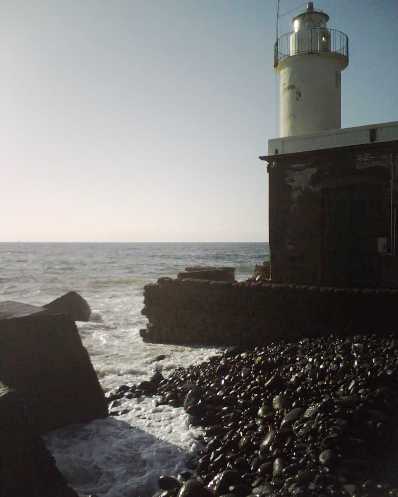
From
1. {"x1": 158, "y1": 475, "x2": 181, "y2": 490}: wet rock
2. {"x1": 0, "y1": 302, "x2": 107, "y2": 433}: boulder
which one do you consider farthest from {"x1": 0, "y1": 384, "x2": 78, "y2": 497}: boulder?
{"x1": 0, "y1": 302, "x2": 107, "y2": 433}: boulder

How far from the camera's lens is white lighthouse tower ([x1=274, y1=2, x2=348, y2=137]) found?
14891 mm

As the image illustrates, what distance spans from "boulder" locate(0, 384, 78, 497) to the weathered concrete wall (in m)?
8.91

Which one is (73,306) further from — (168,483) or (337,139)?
(168,483)

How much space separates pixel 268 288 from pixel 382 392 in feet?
15.0

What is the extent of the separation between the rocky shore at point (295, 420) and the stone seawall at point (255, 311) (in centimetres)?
72

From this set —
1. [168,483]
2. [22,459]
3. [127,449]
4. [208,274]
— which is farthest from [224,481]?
[208,274]

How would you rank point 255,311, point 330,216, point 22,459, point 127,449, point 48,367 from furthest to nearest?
point 330,216 < point 255,311 < point 48,367 < point 127,449 < point 22,459

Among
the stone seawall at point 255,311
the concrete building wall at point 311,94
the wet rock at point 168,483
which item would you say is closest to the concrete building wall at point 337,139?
the concrete building wall at point 311,94

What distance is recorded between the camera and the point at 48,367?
5.65 meters

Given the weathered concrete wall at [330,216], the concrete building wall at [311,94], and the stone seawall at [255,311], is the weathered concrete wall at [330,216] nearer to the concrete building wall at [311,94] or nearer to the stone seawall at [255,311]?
the stone seawall at [255,311]

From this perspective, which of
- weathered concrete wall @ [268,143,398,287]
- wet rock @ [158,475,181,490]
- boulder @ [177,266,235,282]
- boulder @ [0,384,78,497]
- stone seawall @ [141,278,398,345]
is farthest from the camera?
boulder @ [177,266,235,282]

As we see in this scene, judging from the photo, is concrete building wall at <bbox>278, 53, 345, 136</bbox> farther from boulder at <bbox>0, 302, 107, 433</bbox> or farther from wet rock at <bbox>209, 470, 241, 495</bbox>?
wet rock at <bbox>209, 470, 241, 495</bbox>

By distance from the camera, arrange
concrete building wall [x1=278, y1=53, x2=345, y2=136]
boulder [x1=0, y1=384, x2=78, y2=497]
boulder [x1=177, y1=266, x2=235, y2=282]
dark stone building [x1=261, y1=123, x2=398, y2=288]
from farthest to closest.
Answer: concrete building wall [x1=278, y1=53, x2=345, y2=136]
boulder [x1=177, y1=266, x2=235, y2=282]
dark stone building [x1=261, y1=123, x2=398, y2=288]
boulder [x1=0, y1=384, x2=78, y2=497]

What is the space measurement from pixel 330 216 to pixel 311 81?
6.49 m
